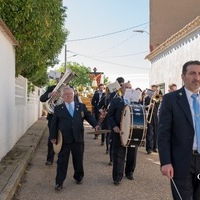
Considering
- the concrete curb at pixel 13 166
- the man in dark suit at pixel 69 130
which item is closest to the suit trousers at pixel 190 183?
the concrete curb at pixel 13 166

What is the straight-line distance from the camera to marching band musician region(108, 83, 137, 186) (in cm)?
773

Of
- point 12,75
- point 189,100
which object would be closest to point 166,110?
point 189,100

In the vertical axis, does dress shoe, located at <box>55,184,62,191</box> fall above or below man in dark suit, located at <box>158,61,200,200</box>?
below

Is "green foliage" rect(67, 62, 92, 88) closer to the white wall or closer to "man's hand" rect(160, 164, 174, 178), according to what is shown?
the white wall

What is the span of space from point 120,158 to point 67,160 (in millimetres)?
1002

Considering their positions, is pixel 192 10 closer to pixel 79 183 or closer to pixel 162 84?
pixel 162 84

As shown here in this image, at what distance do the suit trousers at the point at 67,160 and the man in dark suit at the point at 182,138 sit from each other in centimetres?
329

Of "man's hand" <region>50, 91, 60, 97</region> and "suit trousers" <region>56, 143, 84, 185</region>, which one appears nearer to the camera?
"suit trousers" <region>56, 143, 84, 185</region>

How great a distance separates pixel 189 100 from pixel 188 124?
9.8 inches

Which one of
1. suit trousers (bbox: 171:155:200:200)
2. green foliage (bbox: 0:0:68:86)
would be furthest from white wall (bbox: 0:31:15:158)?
suit trousers (bbox: 171:155:200:200)

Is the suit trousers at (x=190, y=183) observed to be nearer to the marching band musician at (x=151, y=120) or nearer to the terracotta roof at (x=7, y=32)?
the terracotta roof at (x=7, y=32)

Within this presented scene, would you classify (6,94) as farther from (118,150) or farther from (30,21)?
(118,150)

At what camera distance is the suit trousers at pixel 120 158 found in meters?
7.71

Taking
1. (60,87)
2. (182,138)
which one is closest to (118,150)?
(60,87)
